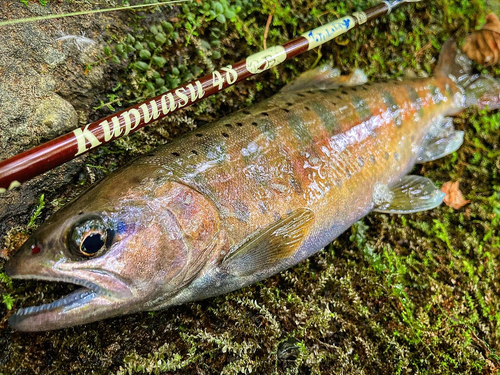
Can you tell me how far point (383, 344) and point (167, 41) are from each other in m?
2.68

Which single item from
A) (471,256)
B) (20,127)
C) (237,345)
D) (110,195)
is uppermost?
(20,127)

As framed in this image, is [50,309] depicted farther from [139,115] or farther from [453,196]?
[453,196]

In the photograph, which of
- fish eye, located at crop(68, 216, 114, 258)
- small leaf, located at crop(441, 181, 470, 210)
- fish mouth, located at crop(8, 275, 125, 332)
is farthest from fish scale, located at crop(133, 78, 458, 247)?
fish mouth, located at crop(8, 275, 125, 332)

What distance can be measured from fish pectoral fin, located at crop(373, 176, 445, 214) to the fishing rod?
122cm

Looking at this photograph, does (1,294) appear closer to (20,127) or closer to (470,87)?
→ (20,127)

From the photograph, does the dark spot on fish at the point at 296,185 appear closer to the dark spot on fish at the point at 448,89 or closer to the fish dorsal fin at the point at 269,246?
the fish dorsal fin at the point at 269,246

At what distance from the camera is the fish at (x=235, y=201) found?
6.13 feet

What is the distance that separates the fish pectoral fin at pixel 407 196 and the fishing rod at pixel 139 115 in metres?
1.22

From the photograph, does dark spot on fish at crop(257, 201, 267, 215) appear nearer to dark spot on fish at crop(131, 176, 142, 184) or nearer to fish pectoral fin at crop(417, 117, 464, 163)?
dark spot on fish at crop(131, 176, 142, 184)

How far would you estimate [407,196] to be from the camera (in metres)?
3.01

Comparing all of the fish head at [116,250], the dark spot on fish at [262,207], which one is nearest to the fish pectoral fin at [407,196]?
Answer: the dark spot on fish at [262,207]

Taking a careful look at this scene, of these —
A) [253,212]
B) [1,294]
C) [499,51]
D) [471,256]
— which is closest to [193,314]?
[253,212]

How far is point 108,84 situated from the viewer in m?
2.61

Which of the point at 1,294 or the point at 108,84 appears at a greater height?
the point at 108,84
